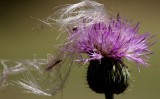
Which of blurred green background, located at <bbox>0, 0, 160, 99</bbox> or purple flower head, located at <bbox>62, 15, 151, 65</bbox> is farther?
blurred green background, located at <bbox>0, 0, 160, 99</bbox>

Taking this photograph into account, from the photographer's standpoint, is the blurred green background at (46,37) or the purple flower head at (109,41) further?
the blurred green background at (46,37)

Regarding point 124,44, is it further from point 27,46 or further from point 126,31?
point 27,46

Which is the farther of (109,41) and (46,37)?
(46,37)

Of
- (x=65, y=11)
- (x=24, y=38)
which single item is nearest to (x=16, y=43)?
(x=24, y=38)
